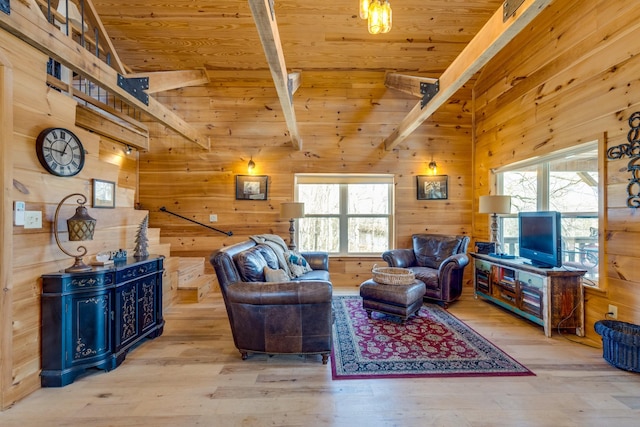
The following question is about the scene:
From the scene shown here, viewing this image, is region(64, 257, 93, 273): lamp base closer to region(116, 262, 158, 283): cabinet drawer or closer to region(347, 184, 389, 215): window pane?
region(116, 262, 158, 283): cabinet drawer

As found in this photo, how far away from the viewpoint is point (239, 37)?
12.6 ft

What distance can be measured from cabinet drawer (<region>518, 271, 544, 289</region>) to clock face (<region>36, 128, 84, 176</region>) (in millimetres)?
4520

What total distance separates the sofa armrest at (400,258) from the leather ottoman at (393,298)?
87cm

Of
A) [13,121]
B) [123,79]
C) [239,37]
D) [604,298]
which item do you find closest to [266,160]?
[239,37]

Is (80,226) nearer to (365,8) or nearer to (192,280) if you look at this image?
(192,280)

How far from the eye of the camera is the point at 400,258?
13.9 feet

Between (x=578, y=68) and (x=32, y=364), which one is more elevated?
(x=578, y=68)

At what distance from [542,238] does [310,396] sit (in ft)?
9.81

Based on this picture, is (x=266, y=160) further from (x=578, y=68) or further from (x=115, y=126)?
(x=578, y=68)

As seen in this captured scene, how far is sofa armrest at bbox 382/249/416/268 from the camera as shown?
4155 mm

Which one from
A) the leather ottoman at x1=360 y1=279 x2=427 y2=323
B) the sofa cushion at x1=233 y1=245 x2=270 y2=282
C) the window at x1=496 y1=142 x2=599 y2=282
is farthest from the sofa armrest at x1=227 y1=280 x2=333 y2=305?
the window at x1=496 y1=142 x2=599 y2=282

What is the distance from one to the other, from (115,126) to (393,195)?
431cm

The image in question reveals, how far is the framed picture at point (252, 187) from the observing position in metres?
4.75

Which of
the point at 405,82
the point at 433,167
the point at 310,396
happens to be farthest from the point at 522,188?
the point at 310,396
